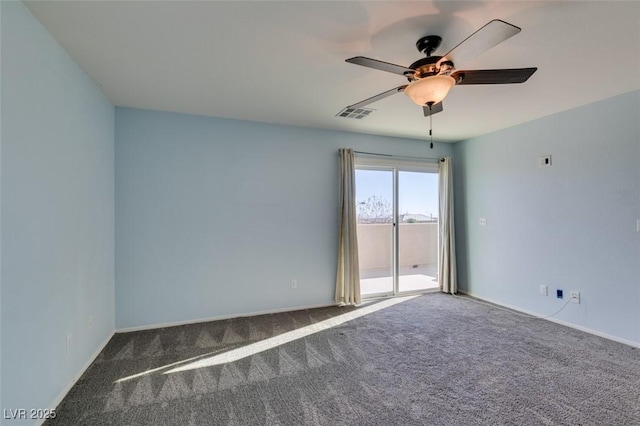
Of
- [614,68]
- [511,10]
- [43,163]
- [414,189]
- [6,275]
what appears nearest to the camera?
[6,275]

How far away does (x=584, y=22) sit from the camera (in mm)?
1853

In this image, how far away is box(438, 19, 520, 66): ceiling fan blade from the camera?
4.71 feet

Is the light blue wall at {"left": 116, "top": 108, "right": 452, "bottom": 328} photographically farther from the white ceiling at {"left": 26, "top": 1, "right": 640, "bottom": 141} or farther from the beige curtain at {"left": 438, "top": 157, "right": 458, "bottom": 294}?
the beige curtain at {"left": 438, "top": 157, "right": 458, "bottom": 294}

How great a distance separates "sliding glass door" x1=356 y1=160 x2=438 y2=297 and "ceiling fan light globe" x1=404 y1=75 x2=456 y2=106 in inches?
98.0

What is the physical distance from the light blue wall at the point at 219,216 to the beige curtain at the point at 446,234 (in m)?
1.74

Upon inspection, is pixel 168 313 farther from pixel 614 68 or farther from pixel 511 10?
pixel 614 68

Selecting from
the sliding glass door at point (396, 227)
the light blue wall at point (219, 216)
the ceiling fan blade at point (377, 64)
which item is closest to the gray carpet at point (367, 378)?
the light blue wall at point (219, 216)

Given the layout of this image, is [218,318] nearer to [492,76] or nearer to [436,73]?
[436,73]

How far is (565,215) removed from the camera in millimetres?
3543

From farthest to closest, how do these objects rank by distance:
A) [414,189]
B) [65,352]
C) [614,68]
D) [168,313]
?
[414,189]
[168,313]
[614,68]
[65,352]

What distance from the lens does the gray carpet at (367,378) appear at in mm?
1976

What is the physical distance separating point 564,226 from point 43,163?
498 cm

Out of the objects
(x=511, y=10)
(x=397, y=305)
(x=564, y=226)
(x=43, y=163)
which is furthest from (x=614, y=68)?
(x=43, y=163)

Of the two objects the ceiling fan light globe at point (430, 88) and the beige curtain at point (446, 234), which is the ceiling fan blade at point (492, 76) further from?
the beige curtain at point (446, 234)
